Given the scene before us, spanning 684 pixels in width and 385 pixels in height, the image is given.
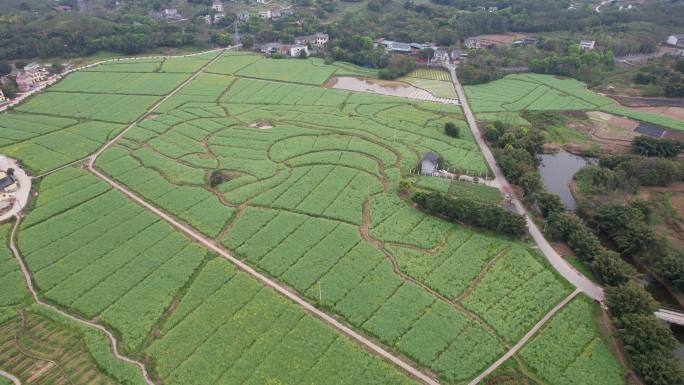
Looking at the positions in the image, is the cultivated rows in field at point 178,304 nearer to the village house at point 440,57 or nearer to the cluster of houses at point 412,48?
the village house at point 440,57

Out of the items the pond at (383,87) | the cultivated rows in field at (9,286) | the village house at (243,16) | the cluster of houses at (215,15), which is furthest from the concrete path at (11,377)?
the village house at (243,16)

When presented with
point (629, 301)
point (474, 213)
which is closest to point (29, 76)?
point (474, 213)

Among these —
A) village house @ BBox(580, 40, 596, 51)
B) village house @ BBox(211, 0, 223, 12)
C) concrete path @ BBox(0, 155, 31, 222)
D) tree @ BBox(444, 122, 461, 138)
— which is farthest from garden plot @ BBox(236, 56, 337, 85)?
village house @ BBox(580, 40, 596, 51)

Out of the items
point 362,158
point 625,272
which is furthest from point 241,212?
point 625,272

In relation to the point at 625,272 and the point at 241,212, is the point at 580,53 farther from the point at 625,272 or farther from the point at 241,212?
the point at 241,212

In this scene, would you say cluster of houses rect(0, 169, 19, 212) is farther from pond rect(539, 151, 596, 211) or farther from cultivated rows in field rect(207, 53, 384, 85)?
pond rect(539, 151, 596, 211)
